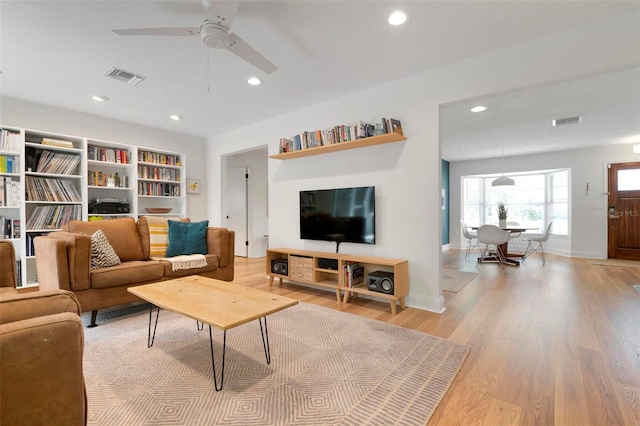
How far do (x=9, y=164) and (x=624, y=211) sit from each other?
10.1 metres

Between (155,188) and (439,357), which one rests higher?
(155,188)

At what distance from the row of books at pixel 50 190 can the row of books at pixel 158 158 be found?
1028mm

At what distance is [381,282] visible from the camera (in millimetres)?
2967

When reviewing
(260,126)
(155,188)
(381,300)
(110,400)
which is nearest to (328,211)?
(381,300)

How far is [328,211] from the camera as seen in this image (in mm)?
3637

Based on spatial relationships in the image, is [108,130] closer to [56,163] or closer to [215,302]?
[56,163]

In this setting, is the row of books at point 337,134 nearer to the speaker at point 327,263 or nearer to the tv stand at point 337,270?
the tv stand at point 337,270

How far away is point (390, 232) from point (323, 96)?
1833 millimetres

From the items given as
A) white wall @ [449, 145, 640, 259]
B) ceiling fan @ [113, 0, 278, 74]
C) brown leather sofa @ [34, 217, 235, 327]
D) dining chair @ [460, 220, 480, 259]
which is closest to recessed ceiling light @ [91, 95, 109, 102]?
brown leather sofa @ [34, 217, 235, 327]

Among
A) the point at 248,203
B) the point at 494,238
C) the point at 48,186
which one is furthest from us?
the point at 248,203

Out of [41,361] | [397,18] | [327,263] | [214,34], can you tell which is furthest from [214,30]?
[327,263]

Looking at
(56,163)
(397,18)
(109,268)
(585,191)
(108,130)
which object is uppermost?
(397,18)

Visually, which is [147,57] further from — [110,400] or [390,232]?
[390,232]

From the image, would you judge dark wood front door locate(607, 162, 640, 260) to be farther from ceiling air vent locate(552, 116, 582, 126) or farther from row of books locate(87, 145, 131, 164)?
row of books locate(87, 145, 131, 164)
